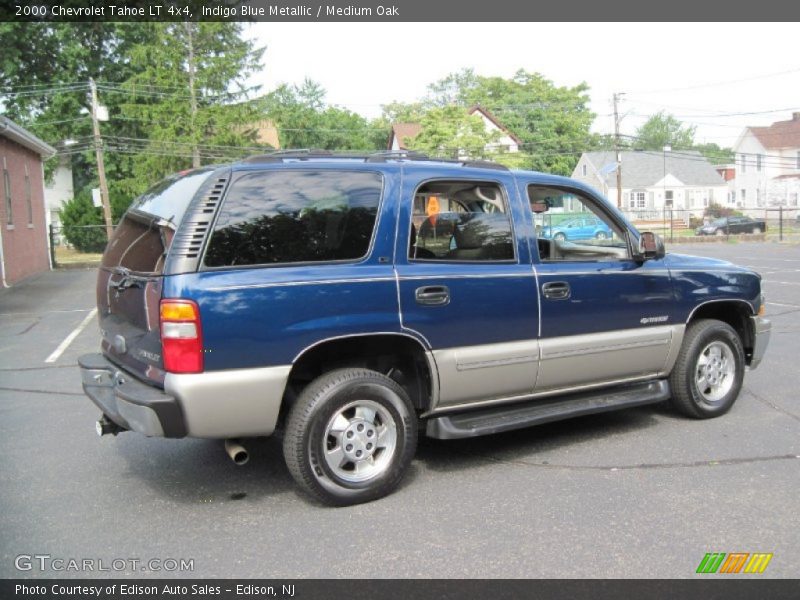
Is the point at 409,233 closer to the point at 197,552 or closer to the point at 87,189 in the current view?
the point at 197,552

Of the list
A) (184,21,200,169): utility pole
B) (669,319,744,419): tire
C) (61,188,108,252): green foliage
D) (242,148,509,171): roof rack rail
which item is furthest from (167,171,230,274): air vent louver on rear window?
(184,21,200,169): utility pole

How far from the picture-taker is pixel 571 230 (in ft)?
18.9

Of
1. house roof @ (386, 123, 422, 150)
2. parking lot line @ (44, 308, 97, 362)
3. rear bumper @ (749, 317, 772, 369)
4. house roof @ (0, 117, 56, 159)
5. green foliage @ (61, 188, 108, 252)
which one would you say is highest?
house roof @ (386, 123, 422, 150)

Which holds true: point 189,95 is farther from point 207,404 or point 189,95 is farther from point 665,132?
point 665,132

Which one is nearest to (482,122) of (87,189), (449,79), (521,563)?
(87,189)

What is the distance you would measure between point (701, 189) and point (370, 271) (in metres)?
68.0

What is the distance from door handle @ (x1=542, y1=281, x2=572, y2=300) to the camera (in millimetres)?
4957

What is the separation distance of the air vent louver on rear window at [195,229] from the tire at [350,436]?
98cm

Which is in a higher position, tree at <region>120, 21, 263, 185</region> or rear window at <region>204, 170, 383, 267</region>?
tree at <region>120, 21, 263, 185</region>

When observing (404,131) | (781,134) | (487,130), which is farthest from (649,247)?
(781,134)

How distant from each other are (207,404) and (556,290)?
2.40 m

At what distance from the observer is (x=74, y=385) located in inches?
301

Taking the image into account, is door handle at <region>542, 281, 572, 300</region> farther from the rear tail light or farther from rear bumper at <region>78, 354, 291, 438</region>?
the rear tail light

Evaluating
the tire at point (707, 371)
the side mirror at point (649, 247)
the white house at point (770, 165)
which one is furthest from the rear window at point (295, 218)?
the white house at point (770, 165)
